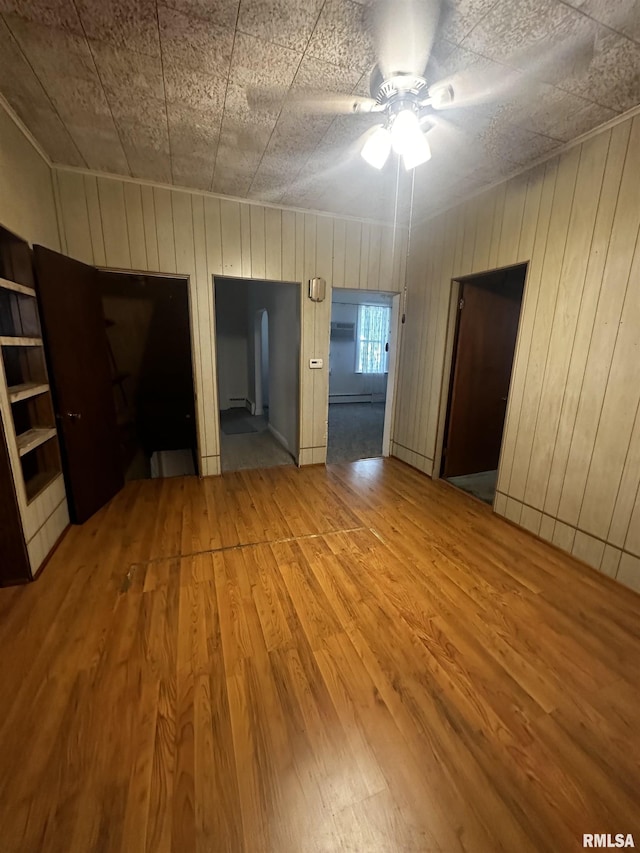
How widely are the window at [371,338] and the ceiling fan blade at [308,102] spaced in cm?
607

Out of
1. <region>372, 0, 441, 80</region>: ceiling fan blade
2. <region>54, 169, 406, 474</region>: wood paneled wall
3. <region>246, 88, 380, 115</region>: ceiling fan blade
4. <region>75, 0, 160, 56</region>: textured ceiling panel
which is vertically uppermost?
<region>246, 88, 380, 115</region>: ceiling fan blade

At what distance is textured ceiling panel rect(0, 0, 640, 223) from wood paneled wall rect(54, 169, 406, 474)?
1.13 ft

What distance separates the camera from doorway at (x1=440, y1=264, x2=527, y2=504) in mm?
3350

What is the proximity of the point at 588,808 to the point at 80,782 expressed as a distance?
1.66 m

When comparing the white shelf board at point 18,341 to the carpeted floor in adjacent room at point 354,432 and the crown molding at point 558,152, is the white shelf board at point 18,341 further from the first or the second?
the crown molding at point 558,152

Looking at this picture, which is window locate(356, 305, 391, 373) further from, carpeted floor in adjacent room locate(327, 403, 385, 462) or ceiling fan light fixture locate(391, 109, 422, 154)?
ceiling fan light fixture locate(391, 109, 422, 154)

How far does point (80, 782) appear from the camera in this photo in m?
1.10

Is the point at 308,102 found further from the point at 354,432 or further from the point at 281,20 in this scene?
the point at 354,432

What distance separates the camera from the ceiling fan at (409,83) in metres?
1.33

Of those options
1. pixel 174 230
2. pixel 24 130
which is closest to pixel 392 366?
pixel 174 230

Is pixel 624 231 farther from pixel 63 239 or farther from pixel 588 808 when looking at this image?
pixel 63 239

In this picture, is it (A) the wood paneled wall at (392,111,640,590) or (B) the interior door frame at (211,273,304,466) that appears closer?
(A) the wood paneled wall at (392,111,640,590)

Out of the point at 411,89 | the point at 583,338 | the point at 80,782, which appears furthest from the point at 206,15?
the point at 80,782

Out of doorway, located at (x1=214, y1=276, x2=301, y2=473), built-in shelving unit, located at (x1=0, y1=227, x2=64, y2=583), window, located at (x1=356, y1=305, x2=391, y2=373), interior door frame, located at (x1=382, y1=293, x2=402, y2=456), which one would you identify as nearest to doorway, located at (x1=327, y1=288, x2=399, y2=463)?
window, located at (x1=356, y1=305, x2=391, y2=373)
